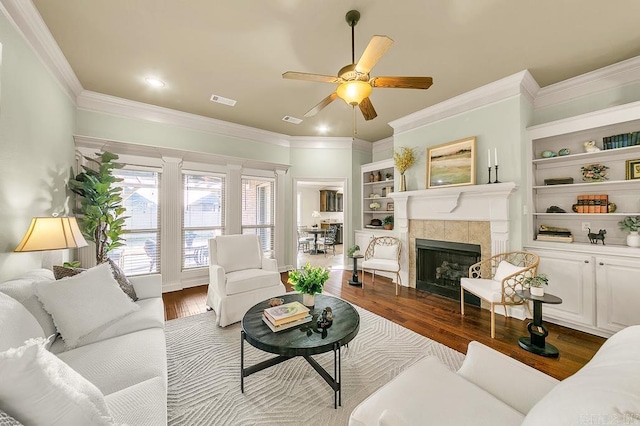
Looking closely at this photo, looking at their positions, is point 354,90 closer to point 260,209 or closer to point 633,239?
point 633,239

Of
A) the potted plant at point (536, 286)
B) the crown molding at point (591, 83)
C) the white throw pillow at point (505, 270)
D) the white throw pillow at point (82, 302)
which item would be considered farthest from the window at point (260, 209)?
the crown molding at point (591, 83)

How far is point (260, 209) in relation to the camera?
5168mm

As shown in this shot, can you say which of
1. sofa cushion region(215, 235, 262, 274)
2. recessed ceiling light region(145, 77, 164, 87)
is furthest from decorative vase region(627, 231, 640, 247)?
recessed ceiling light region(145, 77, 164, 87)

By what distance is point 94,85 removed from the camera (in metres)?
3.29

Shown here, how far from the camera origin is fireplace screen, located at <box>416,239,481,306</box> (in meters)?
3.63

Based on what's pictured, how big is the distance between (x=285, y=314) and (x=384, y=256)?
283cm

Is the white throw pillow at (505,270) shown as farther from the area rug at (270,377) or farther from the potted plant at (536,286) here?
the area rug at (270,377)

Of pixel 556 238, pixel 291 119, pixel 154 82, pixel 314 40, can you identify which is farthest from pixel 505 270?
pixel 154 82

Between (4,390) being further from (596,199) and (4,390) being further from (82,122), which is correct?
(596,199)

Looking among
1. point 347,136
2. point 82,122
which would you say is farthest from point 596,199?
point 82,122

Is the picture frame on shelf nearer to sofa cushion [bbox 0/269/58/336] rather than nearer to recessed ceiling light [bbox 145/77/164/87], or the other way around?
sofa cushion [bbox 0/269/58/336]

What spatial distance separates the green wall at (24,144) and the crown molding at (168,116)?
680 mm

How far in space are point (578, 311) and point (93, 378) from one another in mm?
4291

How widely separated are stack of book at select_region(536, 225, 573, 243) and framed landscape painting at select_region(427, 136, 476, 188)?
1025 mm
